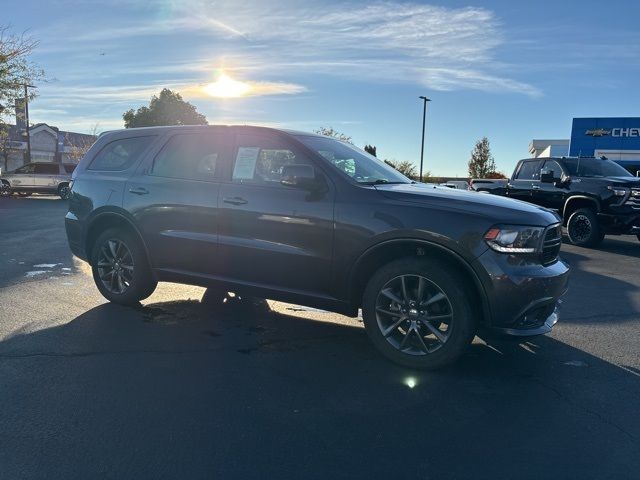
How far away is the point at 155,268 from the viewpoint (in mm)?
5457

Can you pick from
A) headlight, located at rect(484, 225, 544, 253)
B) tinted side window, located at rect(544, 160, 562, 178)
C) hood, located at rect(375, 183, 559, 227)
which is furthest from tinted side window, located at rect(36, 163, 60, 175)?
headlight, located at rect(484, 225, 544, 253)

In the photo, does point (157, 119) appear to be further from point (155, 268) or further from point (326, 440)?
point (326, 440)

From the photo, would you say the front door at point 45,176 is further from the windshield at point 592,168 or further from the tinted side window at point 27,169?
the windshield at point 592,168

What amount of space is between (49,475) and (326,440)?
1.46 m

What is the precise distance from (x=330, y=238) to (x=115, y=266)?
278 centimetres

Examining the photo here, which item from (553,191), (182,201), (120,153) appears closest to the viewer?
(182,201)

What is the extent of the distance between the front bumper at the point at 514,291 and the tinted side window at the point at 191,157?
8.83 feet

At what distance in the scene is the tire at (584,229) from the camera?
11.2m

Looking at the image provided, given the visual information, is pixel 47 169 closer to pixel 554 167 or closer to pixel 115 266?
pixel 554 167

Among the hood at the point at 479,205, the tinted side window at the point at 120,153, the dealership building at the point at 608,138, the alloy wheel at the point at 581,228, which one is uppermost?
the dealership building at the point at 608,138

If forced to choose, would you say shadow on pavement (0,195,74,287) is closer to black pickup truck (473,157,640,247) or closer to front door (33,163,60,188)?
black pickup truck (473,157,640,247)

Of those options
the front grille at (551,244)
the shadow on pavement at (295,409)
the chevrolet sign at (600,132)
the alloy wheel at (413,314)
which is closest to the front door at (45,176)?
the shadow on pavement at (295,409)

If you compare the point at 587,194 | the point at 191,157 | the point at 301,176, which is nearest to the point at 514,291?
the point at 301,176

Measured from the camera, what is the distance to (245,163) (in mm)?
4961
